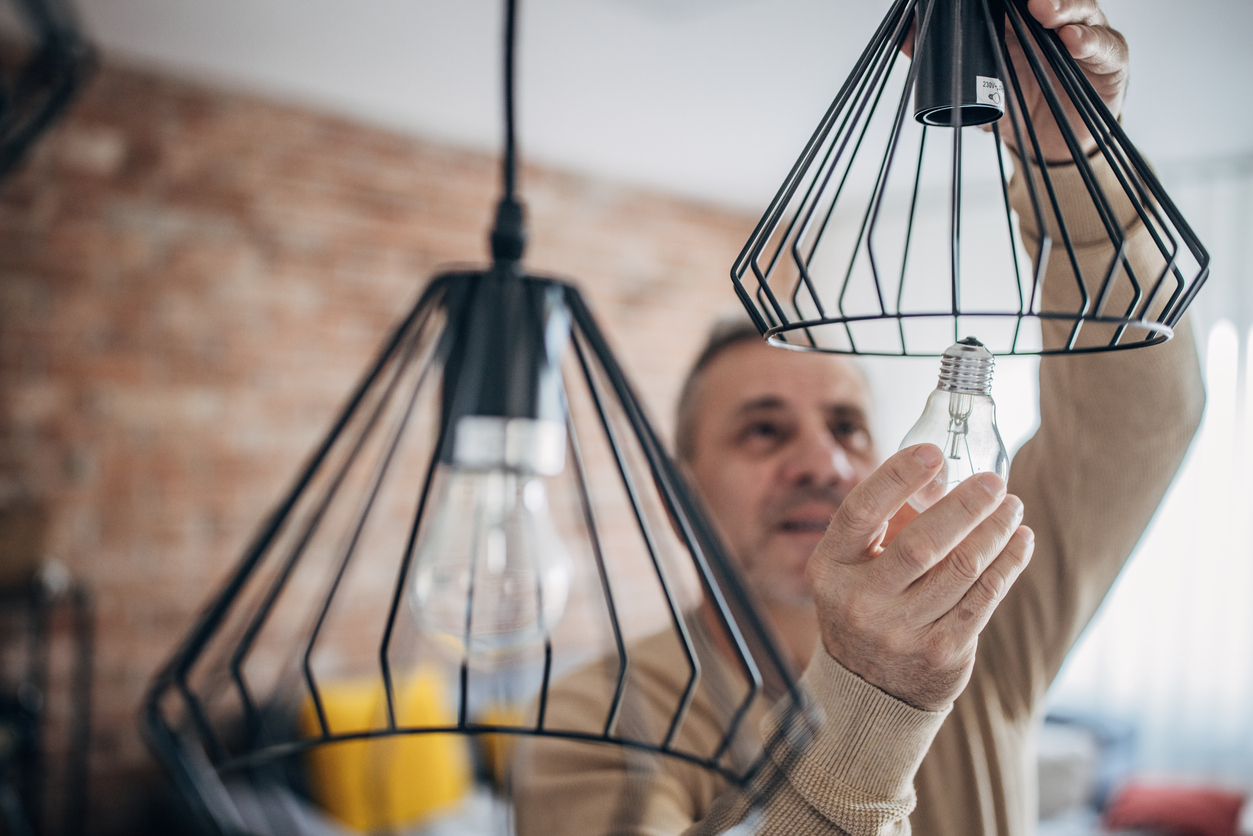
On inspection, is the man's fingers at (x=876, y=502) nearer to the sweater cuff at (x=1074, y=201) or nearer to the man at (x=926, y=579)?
the man at (x=926, y=579)

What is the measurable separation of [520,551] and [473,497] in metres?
0.04

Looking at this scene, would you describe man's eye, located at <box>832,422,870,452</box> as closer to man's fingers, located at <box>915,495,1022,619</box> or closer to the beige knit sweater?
the beige knit sweater

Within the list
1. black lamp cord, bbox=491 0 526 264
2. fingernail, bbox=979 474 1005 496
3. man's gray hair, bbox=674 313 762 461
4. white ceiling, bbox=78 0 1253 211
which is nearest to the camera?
fingernail, bbox=979 474 1005 496

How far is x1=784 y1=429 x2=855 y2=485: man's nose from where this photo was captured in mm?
617

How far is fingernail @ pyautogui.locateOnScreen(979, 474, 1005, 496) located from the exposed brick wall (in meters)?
2.64

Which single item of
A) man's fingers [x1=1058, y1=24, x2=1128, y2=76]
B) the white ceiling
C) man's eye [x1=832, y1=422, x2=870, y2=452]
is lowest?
man's eye [x1=832, y1=422, x2=870, y2=452]

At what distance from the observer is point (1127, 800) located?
2.39 m

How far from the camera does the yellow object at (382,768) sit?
7.58 feet

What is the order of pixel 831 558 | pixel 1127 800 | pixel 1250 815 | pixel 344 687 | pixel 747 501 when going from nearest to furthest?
1. pixel 831 558
2. pixel 747 501
3. pixel 1250 815
4. pixel 1127 800
5. pixel 344 687

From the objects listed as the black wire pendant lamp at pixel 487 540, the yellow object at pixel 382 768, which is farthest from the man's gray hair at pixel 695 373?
the yellow object at pixel 382 768

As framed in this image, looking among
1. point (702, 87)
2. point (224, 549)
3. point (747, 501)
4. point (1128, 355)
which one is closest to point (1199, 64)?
point (1128, 355)

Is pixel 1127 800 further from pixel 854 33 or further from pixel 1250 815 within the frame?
pixel 854 33

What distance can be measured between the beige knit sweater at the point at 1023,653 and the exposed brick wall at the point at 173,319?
236 centimetres

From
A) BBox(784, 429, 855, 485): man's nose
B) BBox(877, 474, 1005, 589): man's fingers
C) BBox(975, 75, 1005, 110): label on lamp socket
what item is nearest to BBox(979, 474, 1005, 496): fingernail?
BBox(877, 474, 1005, 589): man's fingers
